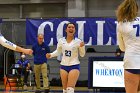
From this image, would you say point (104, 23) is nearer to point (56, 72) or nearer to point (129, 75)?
point (56, 72)

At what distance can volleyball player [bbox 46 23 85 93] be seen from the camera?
25.0 feet

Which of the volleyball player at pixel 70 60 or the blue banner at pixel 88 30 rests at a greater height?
the blue banner at pixel 88 30

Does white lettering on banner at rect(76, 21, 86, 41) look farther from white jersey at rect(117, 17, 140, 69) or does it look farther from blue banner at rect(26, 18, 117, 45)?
white jersey at rect(117, 17, 140, 69)

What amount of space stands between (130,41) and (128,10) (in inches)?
15.4

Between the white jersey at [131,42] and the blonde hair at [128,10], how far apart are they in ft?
0.21

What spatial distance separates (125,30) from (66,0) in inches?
647

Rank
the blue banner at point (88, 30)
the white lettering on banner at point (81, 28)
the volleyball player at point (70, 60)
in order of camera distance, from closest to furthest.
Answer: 1. the volleyball player at point (70, 60)
2. the blue banner at point (88, 30)
3. the white lettering on banner at point (81, 28)

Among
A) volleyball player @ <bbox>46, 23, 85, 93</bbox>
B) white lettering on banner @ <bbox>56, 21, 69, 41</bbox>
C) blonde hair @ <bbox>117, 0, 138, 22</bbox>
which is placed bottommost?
volleyball player @ <bbox>46, 23, 85, 93</bbox>

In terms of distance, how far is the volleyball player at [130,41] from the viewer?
13.7ft

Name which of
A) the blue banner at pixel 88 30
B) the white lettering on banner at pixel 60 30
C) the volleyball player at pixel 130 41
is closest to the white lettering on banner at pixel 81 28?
the blue banner at pixel 88 30

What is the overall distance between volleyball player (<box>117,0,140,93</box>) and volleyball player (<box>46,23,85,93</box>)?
3395mm

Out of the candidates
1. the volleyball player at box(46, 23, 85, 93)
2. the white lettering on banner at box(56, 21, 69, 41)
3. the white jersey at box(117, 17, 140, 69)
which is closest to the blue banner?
the white lettering on banner at box(56, 21, 69, 41)

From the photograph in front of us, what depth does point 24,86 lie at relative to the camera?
1662 cm

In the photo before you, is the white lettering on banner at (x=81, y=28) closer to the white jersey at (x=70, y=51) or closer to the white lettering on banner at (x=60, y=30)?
the white lettering on banner at (x=60, y=30)
